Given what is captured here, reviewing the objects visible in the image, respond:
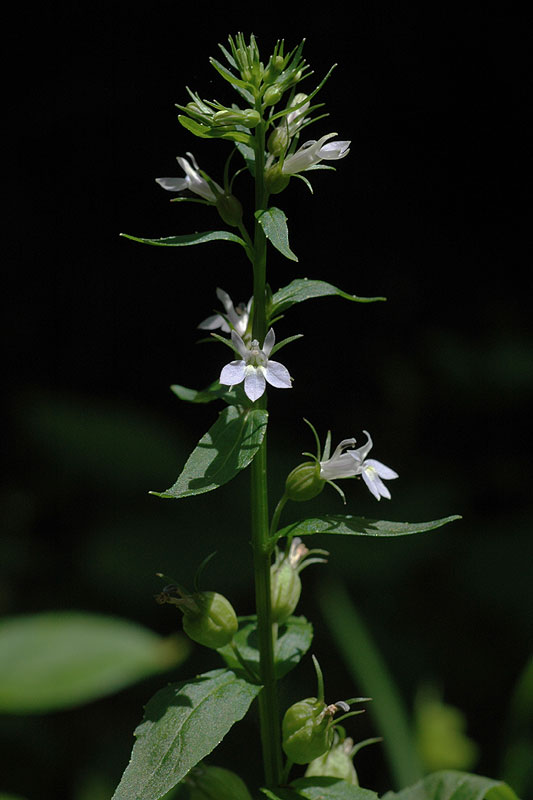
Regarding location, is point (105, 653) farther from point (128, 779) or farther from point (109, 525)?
point (109, 525)

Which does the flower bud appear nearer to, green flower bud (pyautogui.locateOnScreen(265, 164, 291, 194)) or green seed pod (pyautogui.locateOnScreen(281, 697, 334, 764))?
green seed pod (pyautogui.locateOnScreen(281, 697, 334, 764))

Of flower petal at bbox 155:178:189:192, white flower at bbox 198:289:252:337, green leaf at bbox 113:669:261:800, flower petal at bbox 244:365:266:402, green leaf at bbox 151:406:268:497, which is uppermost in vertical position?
flower petal at bbox 155:178:189:192

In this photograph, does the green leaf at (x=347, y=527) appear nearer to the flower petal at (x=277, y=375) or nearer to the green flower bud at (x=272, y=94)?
the flower petal at (x=277, y=375)

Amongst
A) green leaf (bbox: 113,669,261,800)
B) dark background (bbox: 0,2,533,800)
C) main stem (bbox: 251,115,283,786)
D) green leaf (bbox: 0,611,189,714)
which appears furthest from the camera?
dark background (bbox: 0,2,533,800)

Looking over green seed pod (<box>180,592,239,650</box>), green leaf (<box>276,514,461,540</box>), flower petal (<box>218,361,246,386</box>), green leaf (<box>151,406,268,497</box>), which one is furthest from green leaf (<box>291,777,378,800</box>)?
flower petal (<box>218,361,246,386</box>)

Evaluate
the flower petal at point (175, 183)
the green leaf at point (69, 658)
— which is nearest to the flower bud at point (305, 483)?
the flower petal at point (175, 183)

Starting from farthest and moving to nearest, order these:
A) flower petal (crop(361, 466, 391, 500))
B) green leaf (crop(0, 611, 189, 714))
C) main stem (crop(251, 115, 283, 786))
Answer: green leaf (crop(0, 611, 189, 714)) → flower petal (crop(361, 466, 391, 500)) → main stem (crop(251, 115, 283, 786))
